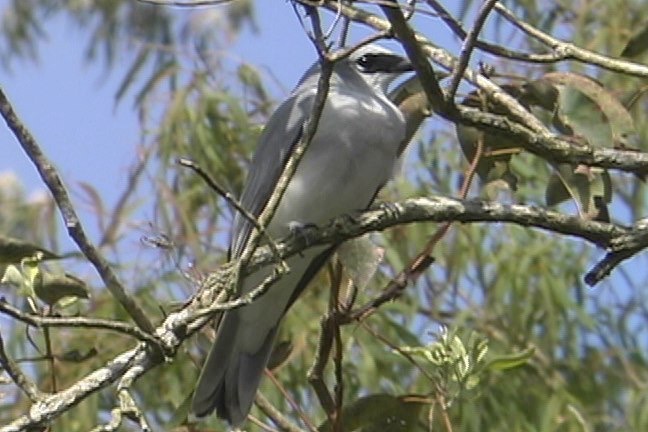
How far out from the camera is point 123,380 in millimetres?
1990

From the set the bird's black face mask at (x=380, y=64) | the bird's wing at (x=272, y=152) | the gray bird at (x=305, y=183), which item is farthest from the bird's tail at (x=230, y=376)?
the bird's black face mask at (x=380, y=64)

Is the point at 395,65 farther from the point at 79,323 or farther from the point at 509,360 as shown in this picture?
the point at 79,323

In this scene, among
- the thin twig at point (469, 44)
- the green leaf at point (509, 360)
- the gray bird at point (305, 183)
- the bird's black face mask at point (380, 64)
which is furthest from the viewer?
the bird's black face mask at point (380, 64)

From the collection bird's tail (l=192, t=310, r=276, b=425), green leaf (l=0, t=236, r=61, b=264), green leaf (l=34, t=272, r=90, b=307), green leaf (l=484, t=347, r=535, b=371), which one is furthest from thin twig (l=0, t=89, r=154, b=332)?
bird's tail (l=192, t=310, r=276, b=425)

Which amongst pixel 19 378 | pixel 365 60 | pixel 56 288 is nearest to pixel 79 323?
pixel 19 378

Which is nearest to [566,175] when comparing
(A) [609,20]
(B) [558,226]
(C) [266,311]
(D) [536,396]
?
(B) [558,226]

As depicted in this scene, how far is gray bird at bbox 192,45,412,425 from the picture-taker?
315cm

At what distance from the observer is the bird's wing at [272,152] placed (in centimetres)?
321

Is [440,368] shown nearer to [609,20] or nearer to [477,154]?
[477,154]

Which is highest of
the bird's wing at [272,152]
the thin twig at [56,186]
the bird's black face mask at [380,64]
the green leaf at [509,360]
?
the thin twig at [56,186]

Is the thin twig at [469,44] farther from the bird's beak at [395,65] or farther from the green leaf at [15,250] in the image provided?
the bird's beak at [395,65]

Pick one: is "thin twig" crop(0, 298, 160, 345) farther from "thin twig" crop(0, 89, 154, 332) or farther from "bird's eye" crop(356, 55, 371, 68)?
"bird's eye" crop(356, 55, 371, 68)

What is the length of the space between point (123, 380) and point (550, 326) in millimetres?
3288

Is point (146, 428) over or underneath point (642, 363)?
over
